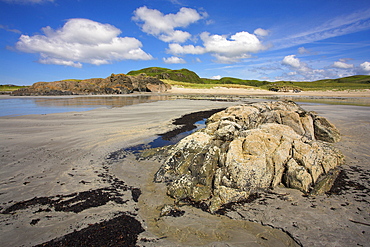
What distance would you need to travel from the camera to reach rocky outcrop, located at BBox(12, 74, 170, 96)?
55094mm

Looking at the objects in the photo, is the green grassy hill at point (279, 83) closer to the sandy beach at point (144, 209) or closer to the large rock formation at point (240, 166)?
the large rock formation at point (240, 166)

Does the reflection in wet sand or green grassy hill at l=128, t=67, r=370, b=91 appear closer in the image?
the reflection in wet sand

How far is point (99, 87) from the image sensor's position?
58.2m

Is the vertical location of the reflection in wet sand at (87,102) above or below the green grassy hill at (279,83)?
below

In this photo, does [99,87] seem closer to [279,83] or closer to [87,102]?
[87,102]

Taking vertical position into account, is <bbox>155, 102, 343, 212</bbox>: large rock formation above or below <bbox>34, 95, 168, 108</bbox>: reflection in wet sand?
below

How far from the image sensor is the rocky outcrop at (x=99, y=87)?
55.1 metres

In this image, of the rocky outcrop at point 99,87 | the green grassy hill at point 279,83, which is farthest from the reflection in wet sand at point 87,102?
the green grassy hill at point 279,83

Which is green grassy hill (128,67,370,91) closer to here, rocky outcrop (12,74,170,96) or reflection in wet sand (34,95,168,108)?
rocky outcrop (12,74,170,96)

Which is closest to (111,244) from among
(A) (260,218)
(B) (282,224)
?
(A) (260,218)

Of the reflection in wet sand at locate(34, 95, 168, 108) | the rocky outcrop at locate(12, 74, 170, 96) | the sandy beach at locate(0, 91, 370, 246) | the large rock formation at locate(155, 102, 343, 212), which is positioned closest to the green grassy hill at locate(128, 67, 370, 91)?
the rocky outcrop at locate(12, 74, 170, 96)

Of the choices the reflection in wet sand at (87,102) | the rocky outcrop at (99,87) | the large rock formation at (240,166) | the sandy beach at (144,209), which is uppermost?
the rocky outcrop at (99,87)

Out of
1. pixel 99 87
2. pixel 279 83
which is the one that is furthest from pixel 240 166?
pixel 279 83

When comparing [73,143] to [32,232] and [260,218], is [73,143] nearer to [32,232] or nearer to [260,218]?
[32,232]
